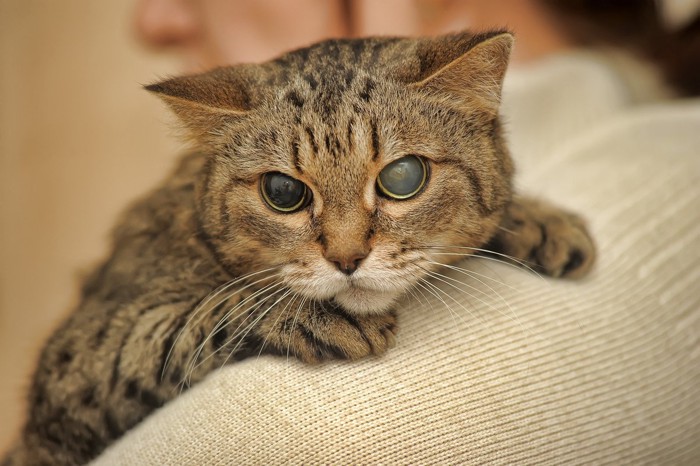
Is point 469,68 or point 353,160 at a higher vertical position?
point 469,68

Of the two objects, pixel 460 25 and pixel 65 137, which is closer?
pixel 460 25

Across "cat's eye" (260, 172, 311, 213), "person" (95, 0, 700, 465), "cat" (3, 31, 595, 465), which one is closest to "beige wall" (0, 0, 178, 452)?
"person" (95, 0, 700, 465)

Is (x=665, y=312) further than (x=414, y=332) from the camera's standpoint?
Yes

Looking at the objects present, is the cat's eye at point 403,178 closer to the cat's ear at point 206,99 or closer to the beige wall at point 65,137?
the cat's ear at point 206,99

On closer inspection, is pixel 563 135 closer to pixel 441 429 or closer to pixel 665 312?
pixel 665 312

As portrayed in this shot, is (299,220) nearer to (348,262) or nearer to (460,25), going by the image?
(348,262)

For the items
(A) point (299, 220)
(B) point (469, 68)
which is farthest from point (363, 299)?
(B) point (469, 68)

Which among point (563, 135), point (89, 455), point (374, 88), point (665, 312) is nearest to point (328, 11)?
point (374, 88)
